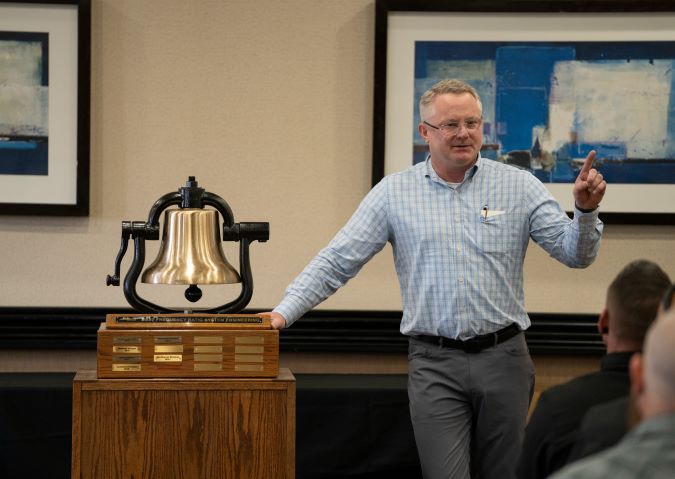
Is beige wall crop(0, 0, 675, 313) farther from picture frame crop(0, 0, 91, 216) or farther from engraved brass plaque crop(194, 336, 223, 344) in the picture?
engraved brass plaque crop(194, 336, 223, 344)

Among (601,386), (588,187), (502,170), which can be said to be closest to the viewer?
(601,386)

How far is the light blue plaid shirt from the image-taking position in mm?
3182

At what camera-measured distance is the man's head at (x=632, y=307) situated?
2.04 meters

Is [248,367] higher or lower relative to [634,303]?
lower

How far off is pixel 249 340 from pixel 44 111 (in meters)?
1.70

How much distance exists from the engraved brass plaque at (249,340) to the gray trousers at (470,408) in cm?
56

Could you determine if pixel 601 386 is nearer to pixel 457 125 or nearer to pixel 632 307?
pixel 632 307

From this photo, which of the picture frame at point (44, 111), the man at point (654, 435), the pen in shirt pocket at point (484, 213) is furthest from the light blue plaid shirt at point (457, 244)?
the man at point (654, 435)

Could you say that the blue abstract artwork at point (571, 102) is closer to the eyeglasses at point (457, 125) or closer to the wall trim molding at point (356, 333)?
the wall trim molding at point (356, 333)

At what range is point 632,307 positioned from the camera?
2.04 m

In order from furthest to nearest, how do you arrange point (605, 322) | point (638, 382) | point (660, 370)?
point (605, 322)
point (638, 382)
point (660, 370)

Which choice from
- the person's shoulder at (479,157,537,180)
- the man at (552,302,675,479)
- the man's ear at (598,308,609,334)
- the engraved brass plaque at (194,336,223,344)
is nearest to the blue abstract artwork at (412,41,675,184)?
the person's shoulder at (479,157,537,180)

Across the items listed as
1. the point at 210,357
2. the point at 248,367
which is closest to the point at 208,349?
the point at 210,357

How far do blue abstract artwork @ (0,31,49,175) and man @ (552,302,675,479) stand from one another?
3253 millimetres
